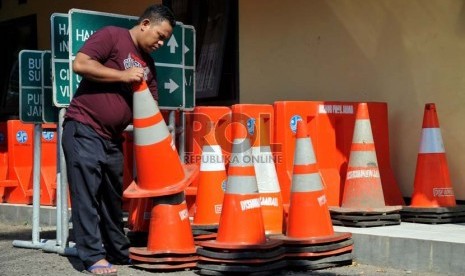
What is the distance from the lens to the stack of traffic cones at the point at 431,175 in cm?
810

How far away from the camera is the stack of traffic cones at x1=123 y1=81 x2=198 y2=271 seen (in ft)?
22.0

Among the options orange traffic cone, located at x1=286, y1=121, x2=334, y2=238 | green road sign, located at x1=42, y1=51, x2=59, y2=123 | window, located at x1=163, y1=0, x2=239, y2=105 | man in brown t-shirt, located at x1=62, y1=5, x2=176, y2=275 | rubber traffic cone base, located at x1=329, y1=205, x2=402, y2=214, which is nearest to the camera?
man in brown t-shirt, located at x1=62, y1=5, x2=176, y2=275

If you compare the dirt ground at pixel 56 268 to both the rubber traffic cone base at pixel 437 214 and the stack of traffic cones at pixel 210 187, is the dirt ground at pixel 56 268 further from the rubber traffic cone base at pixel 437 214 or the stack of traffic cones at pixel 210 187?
the rubber traffic cone base at pixel 437 214

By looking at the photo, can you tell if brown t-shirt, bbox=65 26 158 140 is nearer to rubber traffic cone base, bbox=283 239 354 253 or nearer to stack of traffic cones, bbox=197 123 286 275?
stack of traffic cones, bbox=197 123 286 275

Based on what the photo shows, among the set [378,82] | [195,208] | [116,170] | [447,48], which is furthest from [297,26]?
[116,170]

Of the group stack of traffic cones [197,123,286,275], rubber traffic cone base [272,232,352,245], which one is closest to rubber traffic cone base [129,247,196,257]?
stack of traffic cones [197,123,286,275]

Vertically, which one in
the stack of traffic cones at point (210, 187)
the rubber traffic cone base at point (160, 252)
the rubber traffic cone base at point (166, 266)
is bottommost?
the rubber traffic cone base at point (166, 266)

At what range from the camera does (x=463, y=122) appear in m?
8.48

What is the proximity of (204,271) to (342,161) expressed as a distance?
261 cm

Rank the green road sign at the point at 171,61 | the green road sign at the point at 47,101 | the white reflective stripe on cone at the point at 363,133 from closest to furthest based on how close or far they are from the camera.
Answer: the green road sign at the point at 171,61
the green road sign at the point at 47,101
the white reflective stripe on cone at the point at 363,133

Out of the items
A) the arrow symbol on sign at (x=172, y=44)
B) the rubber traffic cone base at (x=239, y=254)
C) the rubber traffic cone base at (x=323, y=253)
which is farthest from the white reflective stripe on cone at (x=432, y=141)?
the arrow symbol on sign at (x=172, y=44)

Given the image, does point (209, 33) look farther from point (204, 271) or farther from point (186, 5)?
point (204, 271)

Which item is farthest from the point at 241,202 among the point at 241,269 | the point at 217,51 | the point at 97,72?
the point at 217,51

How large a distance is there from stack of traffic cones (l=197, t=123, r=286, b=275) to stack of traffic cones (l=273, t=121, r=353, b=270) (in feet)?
0.68
